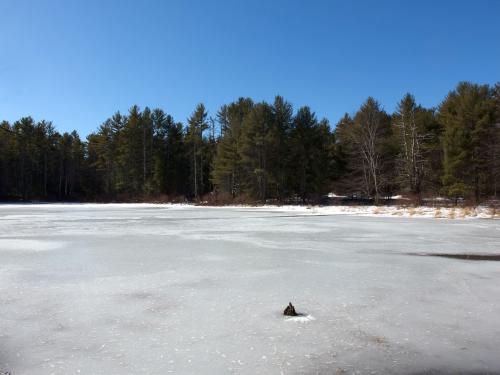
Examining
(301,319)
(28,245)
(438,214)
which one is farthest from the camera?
(438,214)

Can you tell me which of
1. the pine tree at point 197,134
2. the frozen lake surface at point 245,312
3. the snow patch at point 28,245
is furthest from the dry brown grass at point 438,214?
the pine tree at point 197,134

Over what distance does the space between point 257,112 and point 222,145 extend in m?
6.70

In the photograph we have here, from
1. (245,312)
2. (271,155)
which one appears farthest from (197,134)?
(245,312)

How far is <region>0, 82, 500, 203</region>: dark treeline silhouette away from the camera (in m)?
32.1

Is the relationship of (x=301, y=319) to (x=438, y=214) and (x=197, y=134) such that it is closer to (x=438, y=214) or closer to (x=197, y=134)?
(x=438, y=214)

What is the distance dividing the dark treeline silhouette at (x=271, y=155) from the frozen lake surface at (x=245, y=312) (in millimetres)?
26623

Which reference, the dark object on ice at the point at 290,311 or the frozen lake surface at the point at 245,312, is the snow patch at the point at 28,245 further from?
the dark object on ice at the point at 290,311

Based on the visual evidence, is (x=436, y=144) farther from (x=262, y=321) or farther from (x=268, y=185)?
(x=262, y=321)

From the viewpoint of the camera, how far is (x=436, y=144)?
37562mm

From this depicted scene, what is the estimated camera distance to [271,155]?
134 feet

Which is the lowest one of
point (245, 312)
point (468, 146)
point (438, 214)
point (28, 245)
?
point (245, 312)

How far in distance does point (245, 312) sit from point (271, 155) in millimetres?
36822

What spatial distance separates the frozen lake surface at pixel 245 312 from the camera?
3148 millimetres

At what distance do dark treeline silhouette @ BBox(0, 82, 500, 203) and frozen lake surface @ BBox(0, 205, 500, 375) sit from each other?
87.3 feet
